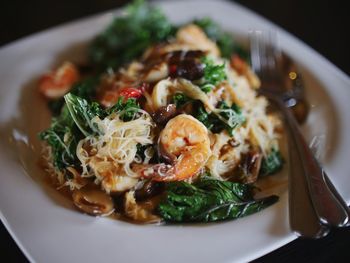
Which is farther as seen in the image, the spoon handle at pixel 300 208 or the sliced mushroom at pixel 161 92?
the sliced mushroom at pixel 161 92

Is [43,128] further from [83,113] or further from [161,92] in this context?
[161,92]

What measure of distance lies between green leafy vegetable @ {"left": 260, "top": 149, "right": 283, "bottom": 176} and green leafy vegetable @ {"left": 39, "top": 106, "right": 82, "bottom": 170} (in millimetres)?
1362

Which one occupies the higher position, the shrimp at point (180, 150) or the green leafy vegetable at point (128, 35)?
the green leafy vegetable at point (128, 35)

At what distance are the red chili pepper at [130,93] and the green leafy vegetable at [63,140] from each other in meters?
0.42

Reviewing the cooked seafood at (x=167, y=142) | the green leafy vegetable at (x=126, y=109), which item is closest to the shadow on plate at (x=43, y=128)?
the cooked seafood at (x=167, y=142)

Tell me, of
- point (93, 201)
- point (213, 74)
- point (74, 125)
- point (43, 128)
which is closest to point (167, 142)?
point (93, 201)

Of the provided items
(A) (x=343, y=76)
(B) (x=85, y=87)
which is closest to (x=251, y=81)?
(A) (x=343, y=76)

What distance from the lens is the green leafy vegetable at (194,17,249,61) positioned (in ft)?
15.2

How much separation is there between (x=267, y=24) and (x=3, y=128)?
2.86m

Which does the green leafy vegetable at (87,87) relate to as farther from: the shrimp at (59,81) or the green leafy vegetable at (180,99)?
the green leafy vegetable at (180,99)

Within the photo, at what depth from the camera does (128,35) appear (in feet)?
15.2

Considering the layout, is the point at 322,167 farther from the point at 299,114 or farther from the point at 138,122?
the point at 138,122

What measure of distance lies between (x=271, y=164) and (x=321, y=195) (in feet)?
2.26

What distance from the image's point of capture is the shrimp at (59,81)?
13.5 ft
